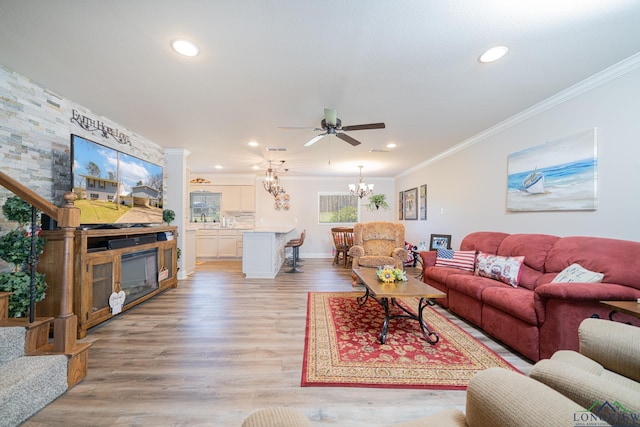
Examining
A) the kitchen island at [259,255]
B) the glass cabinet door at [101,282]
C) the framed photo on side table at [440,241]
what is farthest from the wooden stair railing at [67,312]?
the framed photo on side table at [440,241]

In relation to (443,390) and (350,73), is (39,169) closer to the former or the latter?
(350,73)

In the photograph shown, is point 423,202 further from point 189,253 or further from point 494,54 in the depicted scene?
point 189,253

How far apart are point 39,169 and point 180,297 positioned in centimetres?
224

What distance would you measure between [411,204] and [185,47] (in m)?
5.92

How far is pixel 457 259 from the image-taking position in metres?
3.42

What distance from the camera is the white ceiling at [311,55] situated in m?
1.59

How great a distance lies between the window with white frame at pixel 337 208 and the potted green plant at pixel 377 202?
489 millimetres

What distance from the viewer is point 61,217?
1784 mm

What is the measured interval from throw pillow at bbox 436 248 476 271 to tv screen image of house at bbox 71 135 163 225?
450cm

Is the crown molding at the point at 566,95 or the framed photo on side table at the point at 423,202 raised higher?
the crown molding at the point at 566,95

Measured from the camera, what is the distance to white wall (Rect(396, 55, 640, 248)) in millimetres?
2115

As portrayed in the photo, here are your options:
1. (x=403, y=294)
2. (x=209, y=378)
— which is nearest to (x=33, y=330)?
(x=209, y=378)

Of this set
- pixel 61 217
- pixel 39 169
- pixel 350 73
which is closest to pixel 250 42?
pixel 350 73

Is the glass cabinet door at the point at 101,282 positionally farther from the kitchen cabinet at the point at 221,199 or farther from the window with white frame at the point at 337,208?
the window with white frame at the point at 337,208
